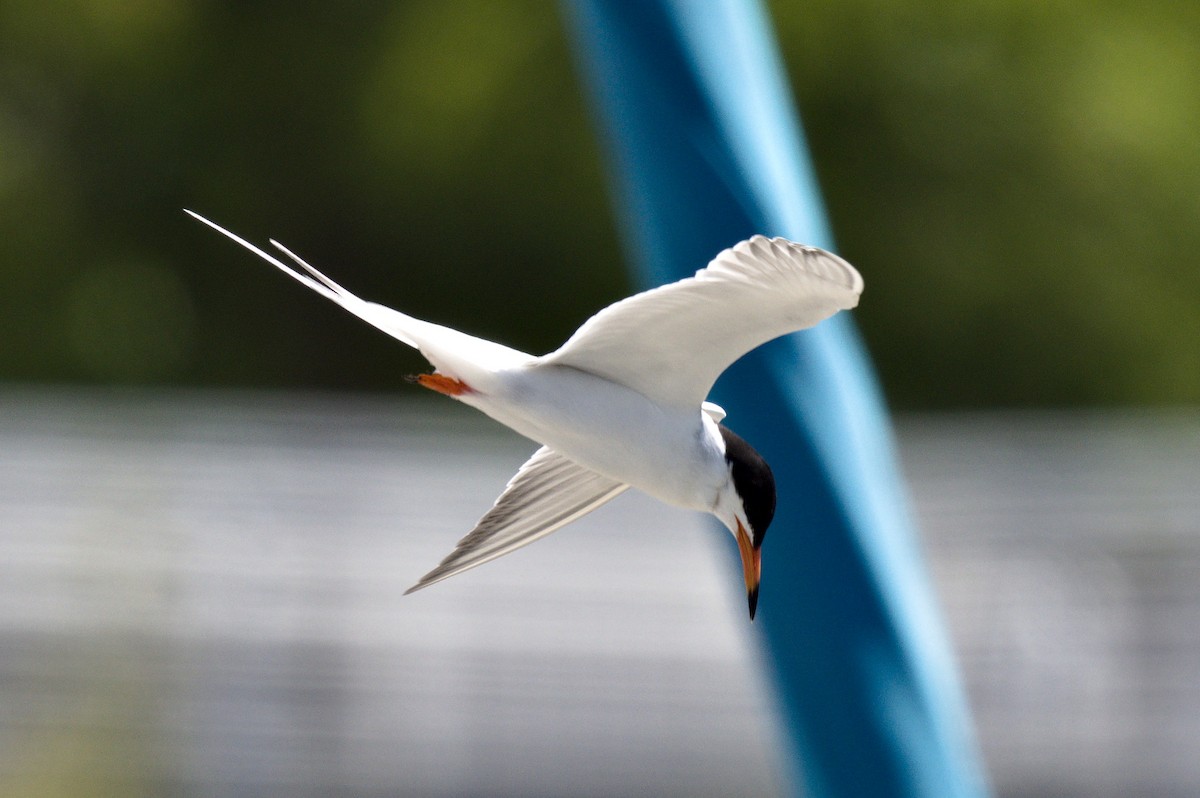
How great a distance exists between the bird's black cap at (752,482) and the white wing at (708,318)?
5cm

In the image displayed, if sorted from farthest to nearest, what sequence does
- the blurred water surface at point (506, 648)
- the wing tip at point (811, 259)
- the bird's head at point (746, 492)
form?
the blurred water surface at point (506, 648), the bird's head at point (746, 492), the wing tip at point (811, 259)

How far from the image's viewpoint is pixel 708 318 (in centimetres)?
97

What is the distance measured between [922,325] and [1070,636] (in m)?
4.01

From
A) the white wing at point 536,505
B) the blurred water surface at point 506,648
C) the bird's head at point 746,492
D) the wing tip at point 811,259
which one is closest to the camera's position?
the wing tip at point 811,259

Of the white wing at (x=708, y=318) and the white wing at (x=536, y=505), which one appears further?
the white wing at (x=536, y=505)

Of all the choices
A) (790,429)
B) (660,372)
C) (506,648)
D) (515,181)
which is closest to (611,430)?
(660,372)

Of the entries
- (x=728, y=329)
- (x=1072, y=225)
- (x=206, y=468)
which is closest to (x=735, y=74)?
(x=728, y=329)

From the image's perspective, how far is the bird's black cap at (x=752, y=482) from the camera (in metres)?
0.97

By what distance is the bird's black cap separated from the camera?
969 millimetres

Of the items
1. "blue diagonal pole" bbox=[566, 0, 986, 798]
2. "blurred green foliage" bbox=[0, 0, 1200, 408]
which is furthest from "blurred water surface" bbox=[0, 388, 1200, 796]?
"blue diagonal pole" bbox=[566, 0, 986, 798]

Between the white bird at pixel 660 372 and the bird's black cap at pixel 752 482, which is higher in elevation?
the white bird at pixel 660 372

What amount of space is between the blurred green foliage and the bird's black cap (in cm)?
813

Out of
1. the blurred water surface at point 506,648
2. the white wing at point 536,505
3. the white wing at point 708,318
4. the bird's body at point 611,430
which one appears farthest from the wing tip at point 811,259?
the blurred water surface at point 506,648

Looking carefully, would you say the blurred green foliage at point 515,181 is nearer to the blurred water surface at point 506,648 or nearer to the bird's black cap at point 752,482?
the blurred water surface at point 506,648
